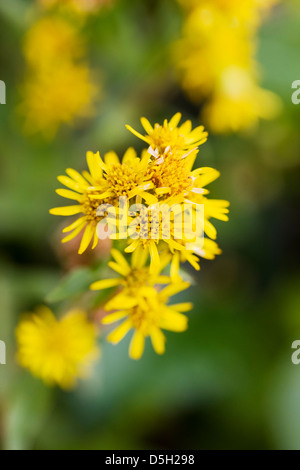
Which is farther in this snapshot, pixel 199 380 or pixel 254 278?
Answer: pixel 254 278

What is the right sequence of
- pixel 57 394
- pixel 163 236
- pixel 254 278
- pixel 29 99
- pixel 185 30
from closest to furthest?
pixel 163 236, pixel 185 30, pixel 57 394, pixel 29 99, pixel 254 278

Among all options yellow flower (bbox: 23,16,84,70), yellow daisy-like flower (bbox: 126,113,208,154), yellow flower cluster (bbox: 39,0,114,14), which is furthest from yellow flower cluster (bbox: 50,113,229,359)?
yellow flower (bbox: 23,16,84,70)

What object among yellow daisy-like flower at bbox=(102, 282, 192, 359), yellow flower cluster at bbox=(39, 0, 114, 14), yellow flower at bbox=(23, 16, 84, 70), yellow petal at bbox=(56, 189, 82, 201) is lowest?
yellow daisy-like flower at bbox=(102, 282, 192, 359)

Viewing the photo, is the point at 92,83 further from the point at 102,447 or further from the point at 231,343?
the point at 102,447

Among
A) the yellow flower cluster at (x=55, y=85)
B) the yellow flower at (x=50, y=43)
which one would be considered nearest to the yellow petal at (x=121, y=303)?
the yellow flower cluster at (x=55, y=85)

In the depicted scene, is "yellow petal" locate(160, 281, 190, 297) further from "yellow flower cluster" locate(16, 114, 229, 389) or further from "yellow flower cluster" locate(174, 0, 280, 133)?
"yellow flower cluster" locate(174, 0, 280, 133)

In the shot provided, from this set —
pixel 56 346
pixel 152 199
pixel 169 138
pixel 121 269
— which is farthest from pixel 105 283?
pixel 56 346

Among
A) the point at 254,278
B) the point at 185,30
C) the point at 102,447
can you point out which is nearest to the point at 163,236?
the point at 185,30

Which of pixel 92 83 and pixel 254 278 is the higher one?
pixel 92 83
